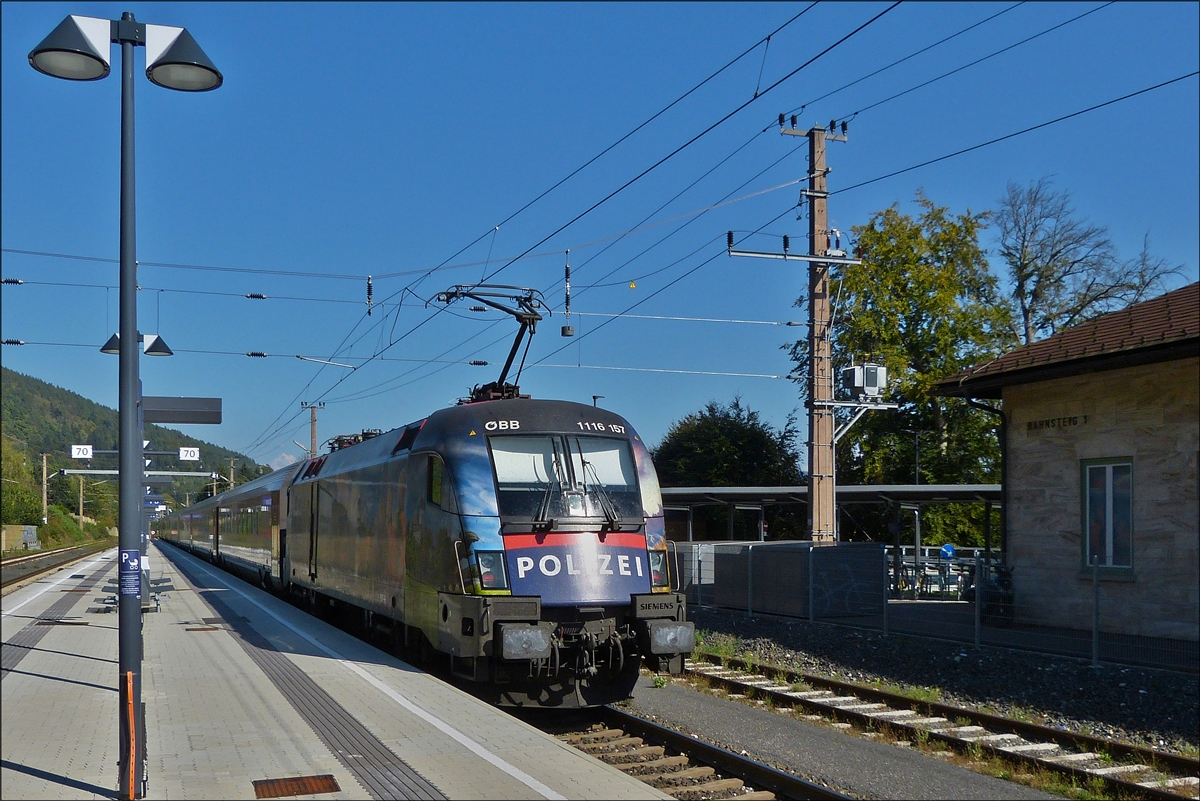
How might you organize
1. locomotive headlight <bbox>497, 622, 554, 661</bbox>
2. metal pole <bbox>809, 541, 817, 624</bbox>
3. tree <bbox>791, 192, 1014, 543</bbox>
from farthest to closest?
1. tree <bbox>791, 192, 1014, 543</bbox>
2. metal pole <bbox>809, 541, 817, 624</bbox>
3. locomotive headlight <bbox>497, 622, 554, 661</bbox>

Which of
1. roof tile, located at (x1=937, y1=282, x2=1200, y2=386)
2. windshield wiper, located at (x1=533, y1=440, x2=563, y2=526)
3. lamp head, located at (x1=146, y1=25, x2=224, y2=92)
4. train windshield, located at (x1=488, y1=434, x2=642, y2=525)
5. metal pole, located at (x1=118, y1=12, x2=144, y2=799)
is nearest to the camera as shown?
metal pole, located at (x1=118, y1=12, x2=144, y2=799)

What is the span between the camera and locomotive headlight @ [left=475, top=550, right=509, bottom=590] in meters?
10.4

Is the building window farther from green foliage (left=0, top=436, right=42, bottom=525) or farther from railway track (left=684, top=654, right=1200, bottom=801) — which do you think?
green foliage (left=0, top=436, right=42, bottom=525)

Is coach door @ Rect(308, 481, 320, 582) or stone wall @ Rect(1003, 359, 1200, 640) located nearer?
stone wall @ Rect(1003, 359, 1200, 640)

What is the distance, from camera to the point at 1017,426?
56.1 feet

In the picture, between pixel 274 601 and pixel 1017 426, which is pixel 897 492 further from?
pixel 274 601

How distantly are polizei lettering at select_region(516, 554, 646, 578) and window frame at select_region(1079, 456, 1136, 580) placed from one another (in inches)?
298

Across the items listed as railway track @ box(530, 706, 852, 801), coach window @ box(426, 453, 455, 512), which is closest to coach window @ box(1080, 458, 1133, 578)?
railway track @ box(530, 706, 852, 801)

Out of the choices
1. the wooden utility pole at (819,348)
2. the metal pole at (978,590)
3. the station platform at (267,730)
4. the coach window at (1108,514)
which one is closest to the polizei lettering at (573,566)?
the station platform at (267,730)

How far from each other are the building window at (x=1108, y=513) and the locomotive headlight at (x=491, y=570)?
27.8 ft

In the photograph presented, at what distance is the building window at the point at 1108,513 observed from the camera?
1475cm

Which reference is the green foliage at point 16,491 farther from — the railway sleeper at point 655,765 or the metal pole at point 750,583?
the metal pole at point 750,583

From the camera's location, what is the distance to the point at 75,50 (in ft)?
22.5

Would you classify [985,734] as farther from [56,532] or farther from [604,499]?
[56,532]
